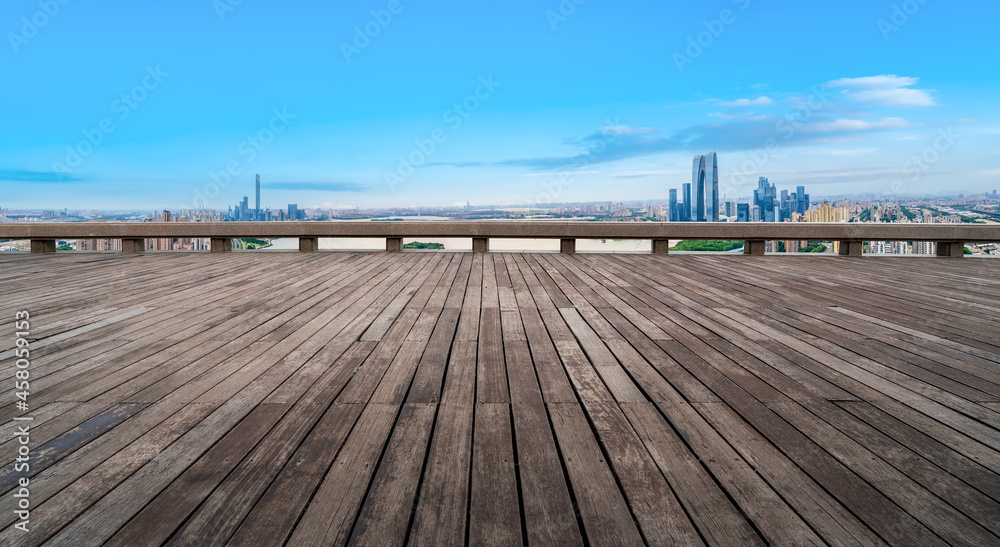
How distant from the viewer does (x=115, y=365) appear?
7.27 feet

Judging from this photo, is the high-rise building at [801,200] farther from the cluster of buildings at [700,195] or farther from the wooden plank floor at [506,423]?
the wooden plank floor at [506,423]

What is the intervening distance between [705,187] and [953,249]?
3.57m

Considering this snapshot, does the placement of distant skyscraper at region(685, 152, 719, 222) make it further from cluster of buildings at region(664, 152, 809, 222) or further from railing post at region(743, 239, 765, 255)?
railing post at region(743, 239, 765, 255)

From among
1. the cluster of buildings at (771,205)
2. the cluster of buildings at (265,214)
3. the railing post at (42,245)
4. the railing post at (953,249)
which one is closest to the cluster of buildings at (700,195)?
the cluster of buildings at (771,205)

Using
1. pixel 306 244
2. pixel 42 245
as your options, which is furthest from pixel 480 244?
pixel 42 245

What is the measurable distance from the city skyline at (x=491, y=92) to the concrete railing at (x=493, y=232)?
70 centimetres

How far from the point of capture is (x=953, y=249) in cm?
691

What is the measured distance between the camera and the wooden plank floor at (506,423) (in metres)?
1.07

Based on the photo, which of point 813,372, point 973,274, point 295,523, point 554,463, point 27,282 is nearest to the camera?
point 295,523

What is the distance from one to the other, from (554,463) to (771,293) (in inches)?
143

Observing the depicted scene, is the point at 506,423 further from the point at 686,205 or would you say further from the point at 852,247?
the point at 686,205

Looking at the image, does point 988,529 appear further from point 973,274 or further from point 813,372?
point 973,274

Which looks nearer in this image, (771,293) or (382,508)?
(382,508)

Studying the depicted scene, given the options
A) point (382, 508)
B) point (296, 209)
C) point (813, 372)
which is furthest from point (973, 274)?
point (296, 209)
